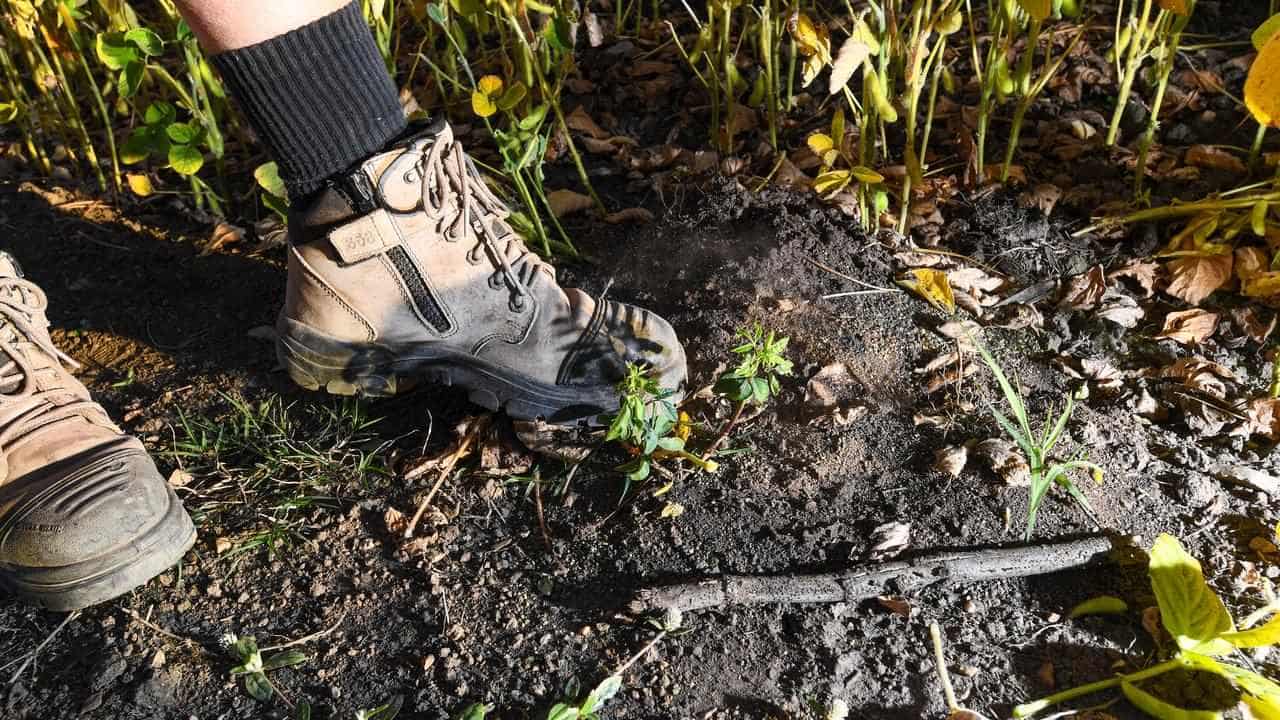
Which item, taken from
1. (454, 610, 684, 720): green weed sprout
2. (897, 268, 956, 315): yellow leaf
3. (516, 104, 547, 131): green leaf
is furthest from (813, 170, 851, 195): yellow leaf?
(454, 610, 684, 720): green weed sprout

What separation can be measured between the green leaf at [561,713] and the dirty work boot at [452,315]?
0.54m

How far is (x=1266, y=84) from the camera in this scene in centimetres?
116

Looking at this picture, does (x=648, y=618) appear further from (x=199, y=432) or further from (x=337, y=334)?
(x=199, y=432)

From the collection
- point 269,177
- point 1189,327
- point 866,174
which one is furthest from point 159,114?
point 1189,327

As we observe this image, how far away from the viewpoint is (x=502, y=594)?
1381 millimetres

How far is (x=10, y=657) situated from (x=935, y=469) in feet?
4.68

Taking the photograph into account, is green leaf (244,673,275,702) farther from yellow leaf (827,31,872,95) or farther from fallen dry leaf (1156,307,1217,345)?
fallen dry leaf (1156,307,1217,345)

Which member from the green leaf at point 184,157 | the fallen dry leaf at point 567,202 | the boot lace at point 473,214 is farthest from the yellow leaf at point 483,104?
the green leaf at point 184,157

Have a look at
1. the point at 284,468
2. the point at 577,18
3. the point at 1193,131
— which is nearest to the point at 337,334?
the point at 284,468

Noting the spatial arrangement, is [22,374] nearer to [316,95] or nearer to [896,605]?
[316,95]

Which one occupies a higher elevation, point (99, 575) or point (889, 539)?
point (99, 575)

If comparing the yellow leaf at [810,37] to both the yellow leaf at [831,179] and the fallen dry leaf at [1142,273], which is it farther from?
the fallen dry leaf at [1142,273]

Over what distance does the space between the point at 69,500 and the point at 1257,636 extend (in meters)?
1.64

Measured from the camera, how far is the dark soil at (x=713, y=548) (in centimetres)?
126
